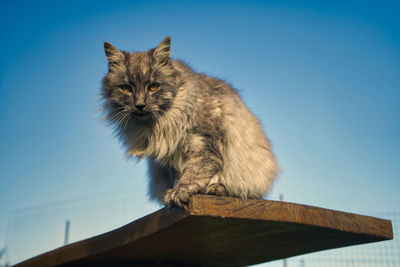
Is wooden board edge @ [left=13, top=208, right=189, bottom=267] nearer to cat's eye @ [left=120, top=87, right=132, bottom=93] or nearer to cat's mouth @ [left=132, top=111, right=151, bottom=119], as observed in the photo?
cat's mouth @ [left=132, top=111, right=151, bottom=119]

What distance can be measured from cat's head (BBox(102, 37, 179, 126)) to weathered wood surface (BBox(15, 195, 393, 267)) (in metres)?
0.60

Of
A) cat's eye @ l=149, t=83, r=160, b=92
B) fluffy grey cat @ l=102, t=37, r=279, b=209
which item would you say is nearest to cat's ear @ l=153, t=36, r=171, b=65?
fluffy grey cat @ l=102, t=37, r=279, b=209

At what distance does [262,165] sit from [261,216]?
2.26ft

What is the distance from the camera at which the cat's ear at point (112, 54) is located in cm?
215

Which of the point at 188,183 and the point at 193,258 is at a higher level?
Result: the point at 188,183

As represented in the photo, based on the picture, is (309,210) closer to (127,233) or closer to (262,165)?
(262,165)

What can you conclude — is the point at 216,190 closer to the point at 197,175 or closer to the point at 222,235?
the point at 197,175

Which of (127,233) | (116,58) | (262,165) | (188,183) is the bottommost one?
(127,233)

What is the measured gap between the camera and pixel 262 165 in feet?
7.18

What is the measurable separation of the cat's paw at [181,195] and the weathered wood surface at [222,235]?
37mm

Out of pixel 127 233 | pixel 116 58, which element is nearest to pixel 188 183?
pixel 127 233

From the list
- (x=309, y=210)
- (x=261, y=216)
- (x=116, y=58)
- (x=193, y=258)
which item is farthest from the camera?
(x=193, y=258)

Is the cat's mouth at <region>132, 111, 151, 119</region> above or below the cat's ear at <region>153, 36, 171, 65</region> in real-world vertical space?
below

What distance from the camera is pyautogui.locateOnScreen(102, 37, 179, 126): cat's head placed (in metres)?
1.98
